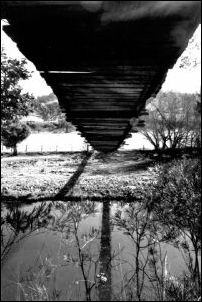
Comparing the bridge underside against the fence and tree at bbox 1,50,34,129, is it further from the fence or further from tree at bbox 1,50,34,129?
the fence

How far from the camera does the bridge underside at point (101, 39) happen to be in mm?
1137

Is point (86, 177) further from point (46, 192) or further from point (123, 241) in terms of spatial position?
point (123, 241)

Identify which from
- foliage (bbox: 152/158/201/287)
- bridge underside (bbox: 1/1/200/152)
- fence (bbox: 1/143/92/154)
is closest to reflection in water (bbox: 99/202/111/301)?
foliage (bbox: 152/158/201/287)

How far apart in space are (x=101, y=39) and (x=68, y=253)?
17533 millimetres

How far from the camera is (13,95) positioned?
709 inches

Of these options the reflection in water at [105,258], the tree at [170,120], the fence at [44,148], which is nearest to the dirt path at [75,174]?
the fence at [44,148]

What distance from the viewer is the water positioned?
49.9ft

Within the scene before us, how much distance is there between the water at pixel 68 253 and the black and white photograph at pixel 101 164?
8cm

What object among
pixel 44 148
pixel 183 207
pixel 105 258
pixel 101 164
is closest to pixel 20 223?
pixel 105 258

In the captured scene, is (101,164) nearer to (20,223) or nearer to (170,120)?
(170,120)

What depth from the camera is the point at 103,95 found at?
281 centimetres

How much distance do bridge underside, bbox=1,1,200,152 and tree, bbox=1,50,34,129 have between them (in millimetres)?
15737

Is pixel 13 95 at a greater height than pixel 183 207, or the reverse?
pixel 13 95

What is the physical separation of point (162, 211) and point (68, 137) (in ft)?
118
